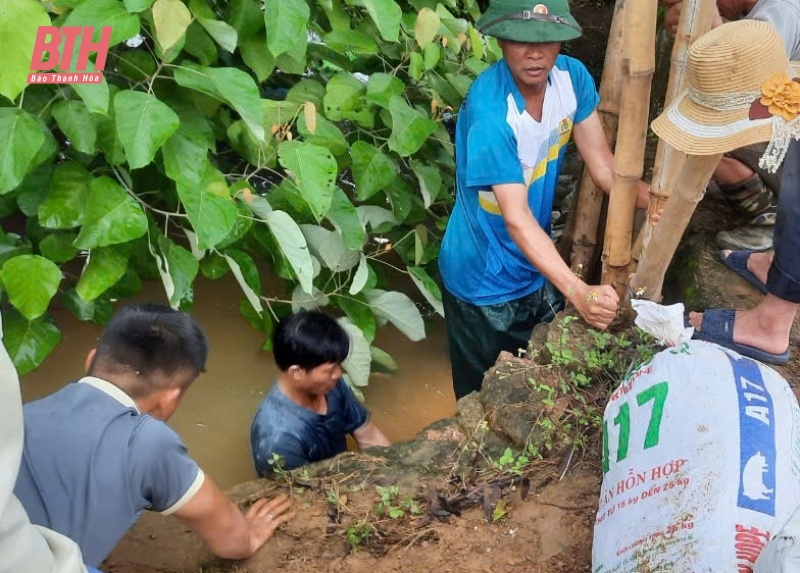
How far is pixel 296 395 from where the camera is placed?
9.41 ft

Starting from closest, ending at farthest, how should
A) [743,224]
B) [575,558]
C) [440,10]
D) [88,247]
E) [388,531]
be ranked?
[575,558]
[388,531]
[88,247]
[743,224]
[440,10]

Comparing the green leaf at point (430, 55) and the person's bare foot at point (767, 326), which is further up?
the green leaf at point (430, 55)

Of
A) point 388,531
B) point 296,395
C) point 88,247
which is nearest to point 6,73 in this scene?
point 88,247

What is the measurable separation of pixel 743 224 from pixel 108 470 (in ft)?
8.03

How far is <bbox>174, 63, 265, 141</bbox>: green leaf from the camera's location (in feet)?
8.14

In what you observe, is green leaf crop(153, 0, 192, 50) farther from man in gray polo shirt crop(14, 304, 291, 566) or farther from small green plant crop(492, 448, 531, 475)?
small green plant crop(492, 448, 531, 475)

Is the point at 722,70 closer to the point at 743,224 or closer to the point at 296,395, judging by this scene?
the point at 743,224

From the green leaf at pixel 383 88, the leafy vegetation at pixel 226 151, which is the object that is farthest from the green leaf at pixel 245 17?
the green leaf at pixel 383 88

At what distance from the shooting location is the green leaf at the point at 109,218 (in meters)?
2.50

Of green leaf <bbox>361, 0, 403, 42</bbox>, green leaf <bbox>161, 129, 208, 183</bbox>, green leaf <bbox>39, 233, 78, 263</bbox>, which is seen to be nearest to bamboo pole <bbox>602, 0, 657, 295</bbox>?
green leaf <bbox>361, 0, 403, 42</bbox>

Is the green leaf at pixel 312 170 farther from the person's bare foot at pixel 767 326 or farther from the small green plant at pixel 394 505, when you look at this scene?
the person's bare foot at pixel 767 326

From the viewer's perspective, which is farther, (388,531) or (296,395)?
(296,395)

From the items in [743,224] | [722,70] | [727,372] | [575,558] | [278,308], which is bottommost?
[278,308]

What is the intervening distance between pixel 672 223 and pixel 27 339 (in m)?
2.15
